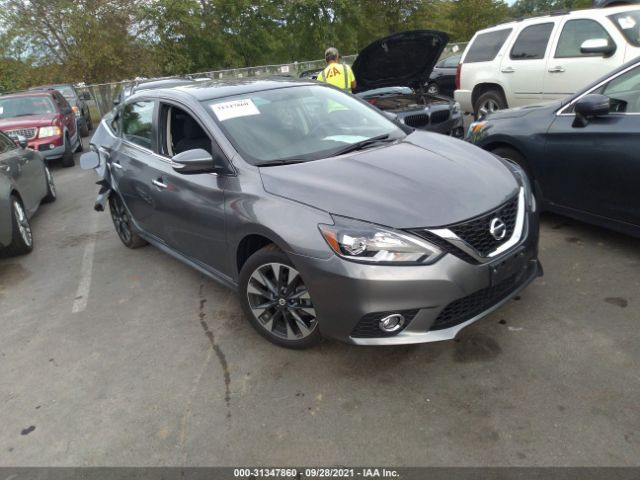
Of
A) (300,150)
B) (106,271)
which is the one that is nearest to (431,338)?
(300,150)

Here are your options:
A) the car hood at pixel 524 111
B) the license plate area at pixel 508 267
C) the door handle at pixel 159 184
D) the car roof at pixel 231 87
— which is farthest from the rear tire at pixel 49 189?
the license plate area at pixel 508 267

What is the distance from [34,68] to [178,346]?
29.2m

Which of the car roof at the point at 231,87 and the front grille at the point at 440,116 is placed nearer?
the car roof at the point at 231,87

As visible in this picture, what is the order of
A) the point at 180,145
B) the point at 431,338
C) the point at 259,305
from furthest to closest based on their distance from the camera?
1. the point at 180,145
2. the point at 259,305
3. the point at 431,338

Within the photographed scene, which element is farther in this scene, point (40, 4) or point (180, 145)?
point (40, 4)

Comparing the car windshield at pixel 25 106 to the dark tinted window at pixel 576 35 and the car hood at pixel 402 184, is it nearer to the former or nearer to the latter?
the dark tinted window at pixel 576 35

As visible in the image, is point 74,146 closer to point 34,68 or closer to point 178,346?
point 178,346

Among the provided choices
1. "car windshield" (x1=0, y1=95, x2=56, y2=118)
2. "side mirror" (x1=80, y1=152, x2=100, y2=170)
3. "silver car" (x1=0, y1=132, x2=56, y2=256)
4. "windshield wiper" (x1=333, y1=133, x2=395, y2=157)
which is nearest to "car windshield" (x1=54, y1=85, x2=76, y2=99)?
"car windshield" (x1=0, y1=95, x2=56, y2=118)

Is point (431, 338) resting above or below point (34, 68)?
below

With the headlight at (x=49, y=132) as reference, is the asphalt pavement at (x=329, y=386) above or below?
below

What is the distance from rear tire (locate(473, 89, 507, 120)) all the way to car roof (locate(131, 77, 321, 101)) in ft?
16.4

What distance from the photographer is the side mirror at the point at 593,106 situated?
3.92 meters

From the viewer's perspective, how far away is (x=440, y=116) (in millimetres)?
7137

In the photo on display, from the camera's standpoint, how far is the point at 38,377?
345 centimetres
